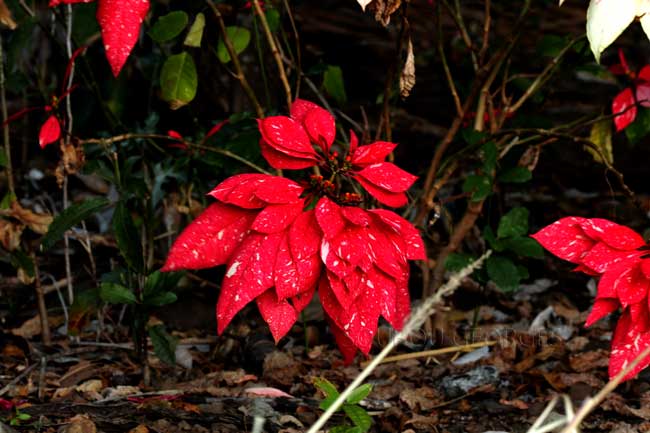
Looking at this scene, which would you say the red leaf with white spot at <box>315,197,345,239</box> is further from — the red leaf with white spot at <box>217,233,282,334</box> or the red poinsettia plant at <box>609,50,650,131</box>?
the red poinsettia plant at <box>609,50,650,131</box>

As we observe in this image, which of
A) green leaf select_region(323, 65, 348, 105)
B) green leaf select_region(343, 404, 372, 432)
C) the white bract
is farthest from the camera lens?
green leaf select_region(323, 65, 348, 105)

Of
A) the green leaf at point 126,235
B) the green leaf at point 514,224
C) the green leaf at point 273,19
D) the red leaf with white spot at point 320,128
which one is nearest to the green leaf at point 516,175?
the green leaf at point 514,224

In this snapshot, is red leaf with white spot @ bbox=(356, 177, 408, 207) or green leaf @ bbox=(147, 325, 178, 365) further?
green leaf @ bbox=(147, 325, 178, 365)

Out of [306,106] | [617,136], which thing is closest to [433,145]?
[617,136]

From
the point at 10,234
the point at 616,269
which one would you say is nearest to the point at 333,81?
the point at 10,234

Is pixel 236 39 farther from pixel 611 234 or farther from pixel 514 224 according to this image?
pixel 611 234

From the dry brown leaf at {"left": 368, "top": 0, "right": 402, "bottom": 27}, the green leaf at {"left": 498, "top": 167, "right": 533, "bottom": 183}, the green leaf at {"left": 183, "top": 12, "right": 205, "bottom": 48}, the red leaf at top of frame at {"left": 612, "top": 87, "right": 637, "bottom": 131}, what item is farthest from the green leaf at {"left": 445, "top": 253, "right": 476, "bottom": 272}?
the dry brown leaf at {"left": 368, "top": 0, "right": 402, "bottom": 27}
